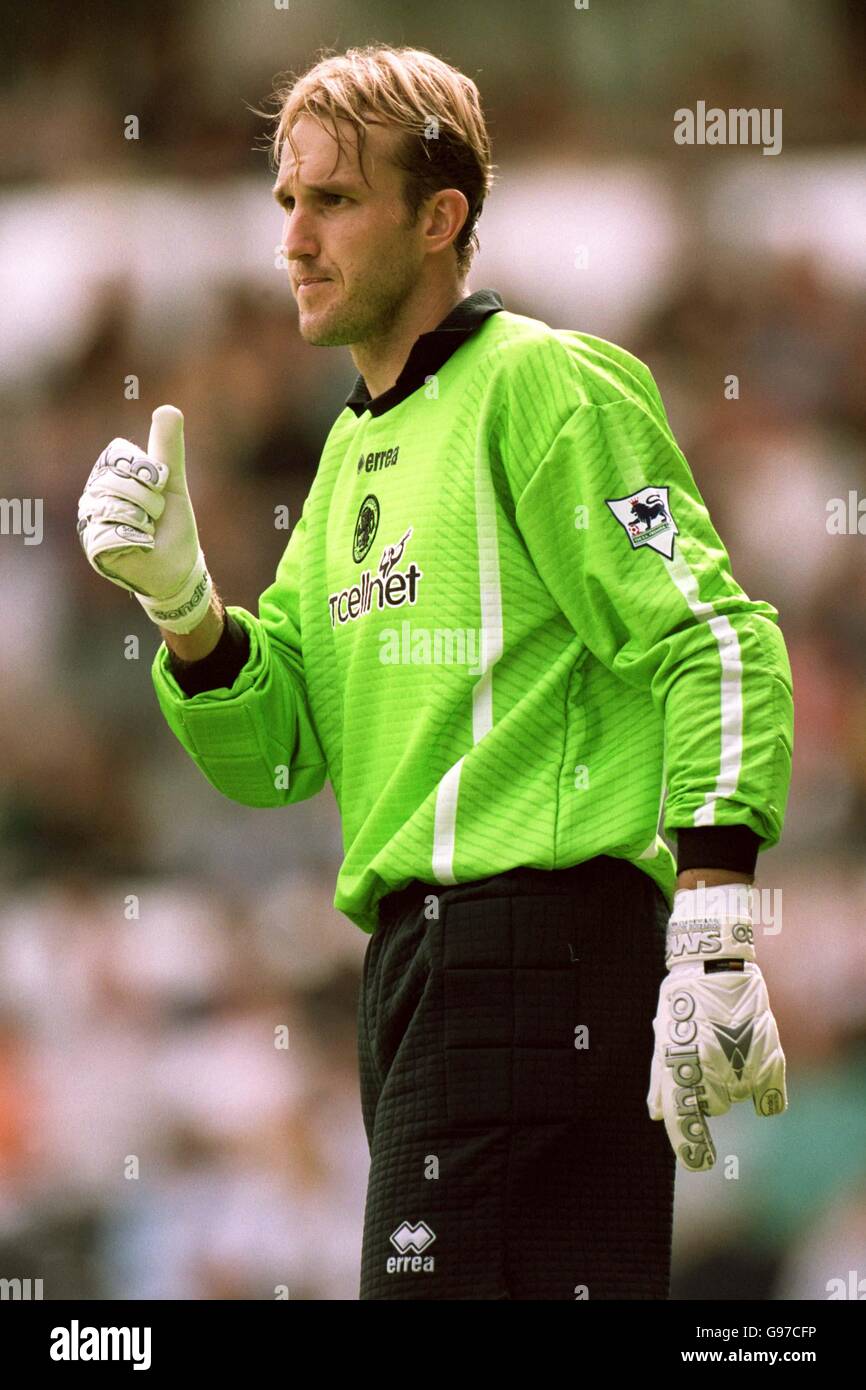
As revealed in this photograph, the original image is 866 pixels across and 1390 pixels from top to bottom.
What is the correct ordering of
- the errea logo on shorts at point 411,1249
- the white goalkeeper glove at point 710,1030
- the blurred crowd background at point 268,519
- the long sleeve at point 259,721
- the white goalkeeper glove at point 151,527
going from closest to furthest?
the white goalkeeper glove at point 710,1030, the errea logo on shorts at point 411,1249, the white goalkeeper glove at point 151,527, the long sleeve at point 259,721, the blurred crowd background at point 268,519

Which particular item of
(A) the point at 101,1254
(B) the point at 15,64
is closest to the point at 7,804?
(A) the point at 101,1254

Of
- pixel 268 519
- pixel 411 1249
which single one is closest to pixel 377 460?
pixel 411 1249

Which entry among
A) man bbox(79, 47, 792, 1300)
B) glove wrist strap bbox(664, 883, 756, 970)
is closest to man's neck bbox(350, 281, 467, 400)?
man bbox(79, 47, 792, 1300)

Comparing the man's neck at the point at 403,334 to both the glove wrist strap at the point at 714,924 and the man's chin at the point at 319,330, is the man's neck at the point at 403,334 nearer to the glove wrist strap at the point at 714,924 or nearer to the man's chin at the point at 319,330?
the man's chin at the point at 319,330

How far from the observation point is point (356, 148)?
A: 248cm

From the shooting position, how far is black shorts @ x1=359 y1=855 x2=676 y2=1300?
217 centimetres

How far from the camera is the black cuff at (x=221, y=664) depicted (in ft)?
8.45

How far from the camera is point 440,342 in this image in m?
2.46

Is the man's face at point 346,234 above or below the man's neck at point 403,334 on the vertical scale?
above

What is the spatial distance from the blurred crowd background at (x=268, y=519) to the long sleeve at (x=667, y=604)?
2123 millimetres

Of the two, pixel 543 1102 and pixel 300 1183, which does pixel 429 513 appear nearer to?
pixel 543 1102

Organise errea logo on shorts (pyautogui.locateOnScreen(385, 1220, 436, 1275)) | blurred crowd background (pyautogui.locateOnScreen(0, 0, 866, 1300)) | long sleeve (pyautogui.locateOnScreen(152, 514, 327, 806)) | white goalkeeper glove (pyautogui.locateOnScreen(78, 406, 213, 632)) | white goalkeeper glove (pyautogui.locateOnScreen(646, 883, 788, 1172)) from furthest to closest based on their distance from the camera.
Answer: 1. blurred crowd background (pyautogui.locateOnScreen(0, 0, 866, 1300))
2. long sleeve (pyautogui.locateOnScreen(152, 514, 327, 806))
3. white goalkeeper glove (pyautogui.locateOnScreen(78, 406, 213, 632))
4. errea logo on shorts (pyautogui.locateOnScreen(385, 1220, 436, 1275))
5. white goalkeeper glove (pyautogui.locateOnScreen(646, 883, 788, 1172))

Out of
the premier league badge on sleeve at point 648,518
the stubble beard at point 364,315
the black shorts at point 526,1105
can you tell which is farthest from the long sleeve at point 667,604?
the stubble beard at point 364,315

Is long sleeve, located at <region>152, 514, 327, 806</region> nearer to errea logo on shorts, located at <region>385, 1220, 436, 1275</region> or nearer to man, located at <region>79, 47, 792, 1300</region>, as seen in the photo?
man, located at <region>79, 47, 792, 1300</region>
